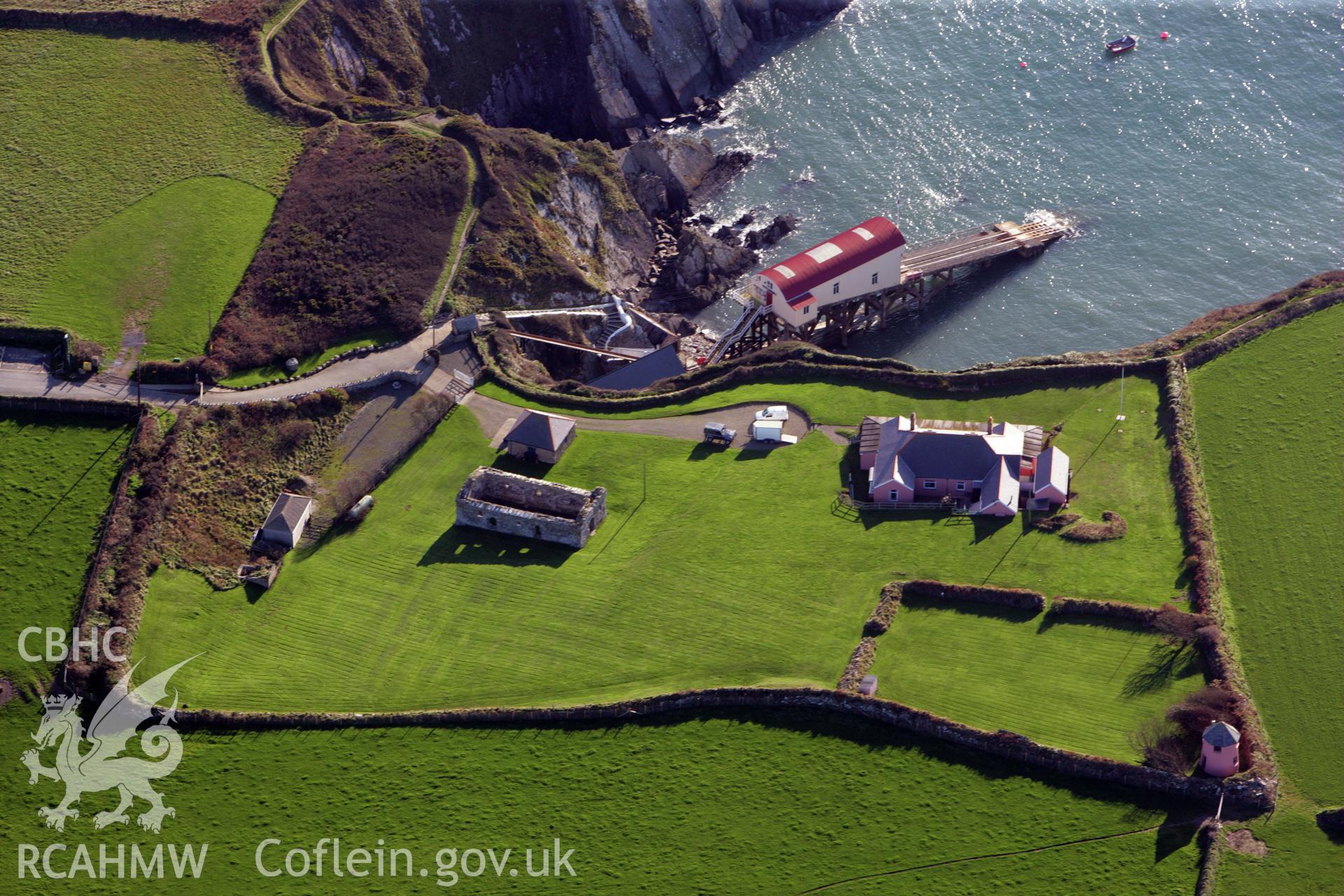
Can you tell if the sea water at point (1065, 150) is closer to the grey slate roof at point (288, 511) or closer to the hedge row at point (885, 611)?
the hedge row at point (885, 611)

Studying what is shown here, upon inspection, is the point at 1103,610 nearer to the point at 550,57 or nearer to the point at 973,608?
the point at 973,608

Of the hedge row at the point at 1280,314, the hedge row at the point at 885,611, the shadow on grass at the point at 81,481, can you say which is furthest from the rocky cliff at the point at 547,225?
the hedge row at the point at 1280,314

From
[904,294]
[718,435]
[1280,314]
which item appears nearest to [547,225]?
[904,294]

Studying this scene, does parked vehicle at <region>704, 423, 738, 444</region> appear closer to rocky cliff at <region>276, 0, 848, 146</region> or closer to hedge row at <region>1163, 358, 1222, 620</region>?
hedge row at <region>1163, 358, 1222, 620</region>

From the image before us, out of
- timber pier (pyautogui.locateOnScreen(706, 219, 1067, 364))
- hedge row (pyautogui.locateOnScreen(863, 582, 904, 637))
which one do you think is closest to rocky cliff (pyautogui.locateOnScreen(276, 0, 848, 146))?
timber pier (pyautogui.locateOnScreen(706, 219, 1067, 364))

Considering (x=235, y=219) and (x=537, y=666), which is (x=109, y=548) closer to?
(x=537, y=666)

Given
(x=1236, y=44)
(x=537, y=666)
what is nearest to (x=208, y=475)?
(x=537, y=666)
